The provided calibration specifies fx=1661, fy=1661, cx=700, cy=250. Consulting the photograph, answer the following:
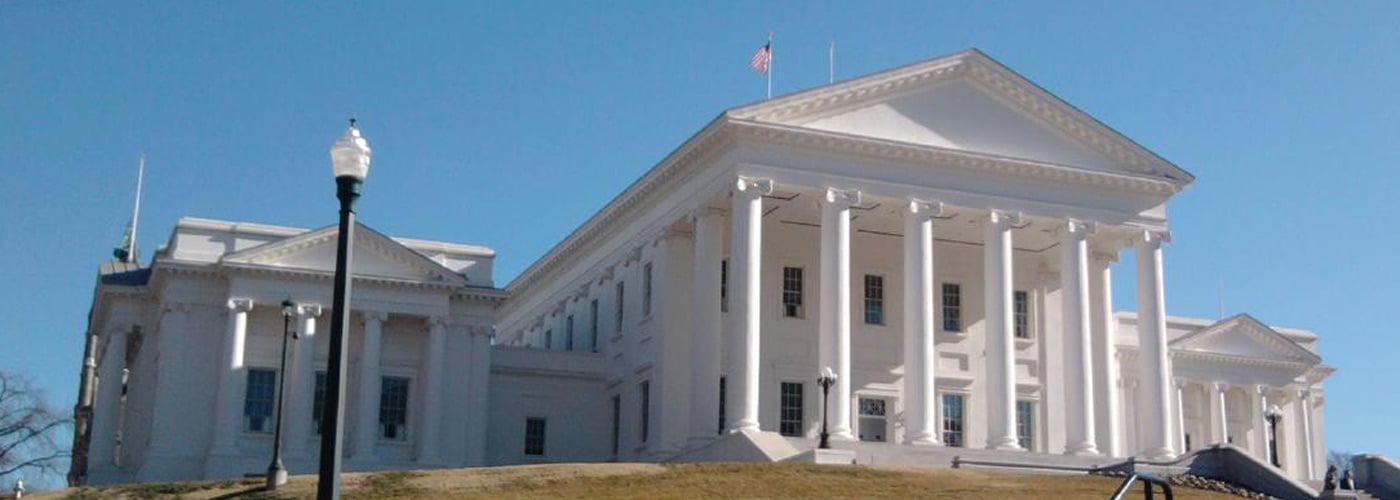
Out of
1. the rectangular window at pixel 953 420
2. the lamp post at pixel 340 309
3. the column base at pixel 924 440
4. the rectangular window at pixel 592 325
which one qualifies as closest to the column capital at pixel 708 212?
the column base at pixel 924 440

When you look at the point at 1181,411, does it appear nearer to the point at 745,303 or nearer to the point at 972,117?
the point at 972,117

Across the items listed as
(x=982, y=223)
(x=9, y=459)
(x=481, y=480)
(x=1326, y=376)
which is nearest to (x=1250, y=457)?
(x=982, y=223)

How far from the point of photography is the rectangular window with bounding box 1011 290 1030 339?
5881cm

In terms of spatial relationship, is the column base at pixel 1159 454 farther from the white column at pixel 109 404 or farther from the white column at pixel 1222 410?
the white column at pixel 109 404

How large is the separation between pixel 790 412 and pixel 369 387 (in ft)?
46.2

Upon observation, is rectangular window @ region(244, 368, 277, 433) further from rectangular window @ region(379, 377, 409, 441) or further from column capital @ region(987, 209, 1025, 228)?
column capital @ region(987, 209, 1025, 228)

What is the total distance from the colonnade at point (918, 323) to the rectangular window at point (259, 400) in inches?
586

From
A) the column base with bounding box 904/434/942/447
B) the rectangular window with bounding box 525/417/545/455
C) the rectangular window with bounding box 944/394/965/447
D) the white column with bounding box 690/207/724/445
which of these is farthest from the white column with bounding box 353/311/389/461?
the rectangular window with bounding box 944/394/965/447

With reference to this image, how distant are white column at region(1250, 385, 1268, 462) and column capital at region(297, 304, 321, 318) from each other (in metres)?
42.7

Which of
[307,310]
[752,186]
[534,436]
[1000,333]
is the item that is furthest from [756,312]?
[307,310]

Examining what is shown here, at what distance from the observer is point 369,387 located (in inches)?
2184

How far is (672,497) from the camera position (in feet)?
110

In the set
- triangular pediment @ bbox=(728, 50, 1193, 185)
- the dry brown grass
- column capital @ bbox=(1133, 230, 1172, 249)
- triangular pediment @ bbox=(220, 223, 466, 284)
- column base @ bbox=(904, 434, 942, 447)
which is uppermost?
triangular pediment @ bbox=(728, 50, 1193, 185)

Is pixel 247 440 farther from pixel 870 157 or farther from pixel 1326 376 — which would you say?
pixel 1326 376
